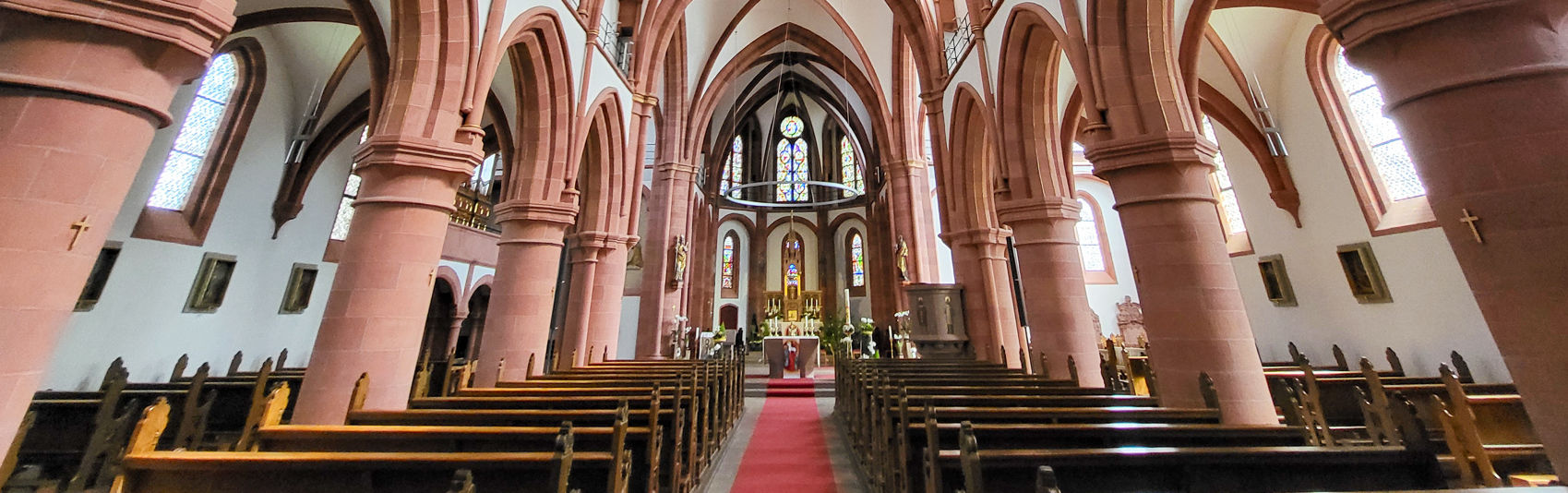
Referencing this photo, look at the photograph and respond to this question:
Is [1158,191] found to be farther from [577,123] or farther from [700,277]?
[700,277]

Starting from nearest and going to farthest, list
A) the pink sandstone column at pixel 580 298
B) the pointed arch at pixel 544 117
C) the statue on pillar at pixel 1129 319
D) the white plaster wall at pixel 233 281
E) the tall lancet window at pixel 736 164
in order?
the pointed arch at pixel 544 117 < the white plaster wall at pixel 233 281 < the pink sandstone column at pixel 580 298 < the statue on pillar at pixel 1129 319 < the tall lancet window at pixel 736 164

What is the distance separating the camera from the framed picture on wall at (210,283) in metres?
7.34

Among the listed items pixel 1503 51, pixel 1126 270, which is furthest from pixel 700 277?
pixel 1503 51

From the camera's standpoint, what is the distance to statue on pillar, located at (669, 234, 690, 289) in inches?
505

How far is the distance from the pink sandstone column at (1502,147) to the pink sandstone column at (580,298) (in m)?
8.12

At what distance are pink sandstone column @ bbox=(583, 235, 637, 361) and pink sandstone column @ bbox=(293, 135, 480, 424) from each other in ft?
13.3

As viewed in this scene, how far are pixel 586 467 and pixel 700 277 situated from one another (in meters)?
16.5

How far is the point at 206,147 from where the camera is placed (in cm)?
743

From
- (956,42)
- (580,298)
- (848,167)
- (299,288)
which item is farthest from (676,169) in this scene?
(848,167)

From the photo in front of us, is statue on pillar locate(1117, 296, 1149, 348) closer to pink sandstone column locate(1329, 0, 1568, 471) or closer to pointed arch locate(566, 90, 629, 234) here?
pink sandstone column locate(1329, 0, 1568, 471)

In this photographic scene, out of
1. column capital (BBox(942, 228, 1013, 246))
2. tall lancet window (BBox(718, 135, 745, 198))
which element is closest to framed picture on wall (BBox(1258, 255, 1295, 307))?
column capital (BBox(942, 228, 1013, 246))

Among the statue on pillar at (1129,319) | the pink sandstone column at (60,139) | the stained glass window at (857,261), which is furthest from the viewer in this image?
the stained glass window at (857,261)

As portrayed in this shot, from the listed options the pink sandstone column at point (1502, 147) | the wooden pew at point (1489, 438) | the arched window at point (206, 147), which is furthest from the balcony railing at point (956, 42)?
the arched window at point (206, 147)

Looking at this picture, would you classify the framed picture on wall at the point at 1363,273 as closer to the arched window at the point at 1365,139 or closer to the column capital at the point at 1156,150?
the arched window at the point at 1365,139
